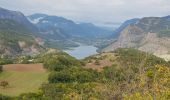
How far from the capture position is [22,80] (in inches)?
4808

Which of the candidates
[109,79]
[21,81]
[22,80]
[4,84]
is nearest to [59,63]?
[22,80]

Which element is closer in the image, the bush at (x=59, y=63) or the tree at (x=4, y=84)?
the tree at (x=4, y=84)

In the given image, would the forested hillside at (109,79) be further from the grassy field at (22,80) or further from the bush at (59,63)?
the grassy field at (22,80)

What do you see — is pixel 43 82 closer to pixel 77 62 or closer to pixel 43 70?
pixel 43 70

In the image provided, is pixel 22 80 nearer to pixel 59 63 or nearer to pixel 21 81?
pixel 21 81

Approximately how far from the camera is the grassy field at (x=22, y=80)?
363ft

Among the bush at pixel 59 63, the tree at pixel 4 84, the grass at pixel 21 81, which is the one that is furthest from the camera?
the bush at pixel 59 63

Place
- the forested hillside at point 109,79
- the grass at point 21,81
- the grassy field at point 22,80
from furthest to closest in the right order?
the grassy field at point 22,80 < the grass at point 21,81 < the forested hillside at point 109,79

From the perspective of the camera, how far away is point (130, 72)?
2514 cm

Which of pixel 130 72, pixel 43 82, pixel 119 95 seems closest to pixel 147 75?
pixel 130 72

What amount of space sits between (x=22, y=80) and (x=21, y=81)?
1.04m

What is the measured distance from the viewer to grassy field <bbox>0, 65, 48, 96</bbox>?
11056 cm

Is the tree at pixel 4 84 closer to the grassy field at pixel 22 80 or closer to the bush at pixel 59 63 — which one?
the grassy field at pixel 22 80

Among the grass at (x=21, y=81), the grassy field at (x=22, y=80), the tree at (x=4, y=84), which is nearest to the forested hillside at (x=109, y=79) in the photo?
the grass at (x=21, y=81)
